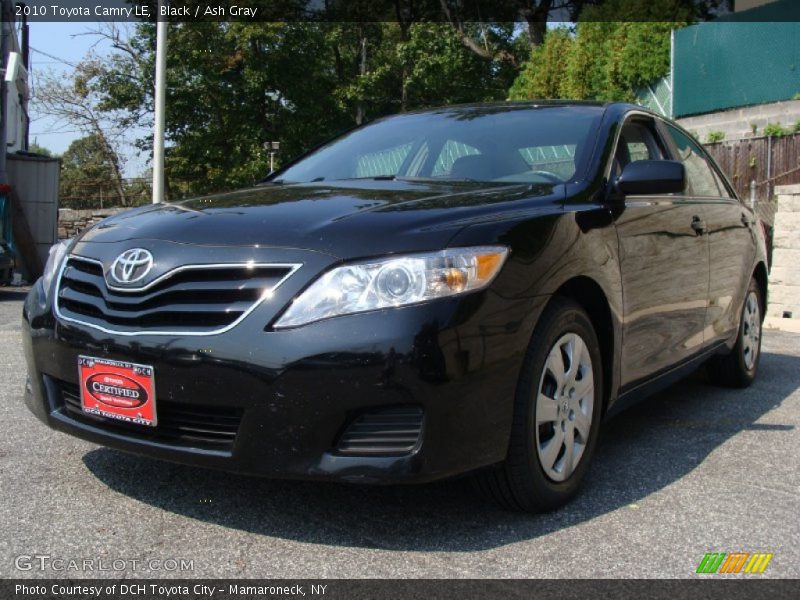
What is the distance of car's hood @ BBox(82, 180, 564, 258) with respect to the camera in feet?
8.25

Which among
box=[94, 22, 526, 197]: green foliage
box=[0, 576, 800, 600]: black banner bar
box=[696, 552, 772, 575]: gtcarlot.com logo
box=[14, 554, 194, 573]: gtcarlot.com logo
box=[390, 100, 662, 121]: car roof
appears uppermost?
box=[94, 22, 526, 197]: green foliage

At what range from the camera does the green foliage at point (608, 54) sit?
50.8 ft

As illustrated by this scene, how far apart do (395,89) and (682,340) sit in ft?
100

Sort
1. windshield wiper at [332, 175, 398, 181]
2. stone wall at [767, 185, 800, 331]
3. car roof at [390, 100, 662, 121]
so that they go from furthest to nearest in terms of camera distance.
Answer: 1. stone wall at [767, 185, 800, 331]
2. car roof at [390, 100, 662, 121]
3. windshield wiper at [332, 175, 398, 181]

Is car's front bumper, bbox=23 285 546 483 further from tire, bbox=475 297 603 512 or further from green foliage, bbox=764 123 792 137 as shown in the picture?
green foliage, bbox=764 123 792 137

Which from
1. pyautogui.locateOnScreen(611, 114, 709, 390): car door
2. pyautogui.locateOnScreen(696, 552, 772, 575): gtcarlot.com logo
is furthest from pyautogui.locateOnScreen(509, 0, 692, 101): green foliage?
pyautogui.locateOnScreen(696, 552, 772, 575): gtcarlot.com logo

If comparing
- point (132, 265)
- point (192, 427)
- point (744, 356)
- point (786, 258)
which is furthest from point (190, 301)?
point (786, 258)

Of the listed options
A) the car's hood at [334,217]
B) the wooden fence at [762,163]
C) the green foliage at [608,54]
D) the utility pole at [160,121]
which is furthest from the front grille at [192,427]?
the green foliage at [608,54]

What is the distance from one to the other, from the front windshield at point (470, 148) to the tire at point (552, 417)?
2.33ft

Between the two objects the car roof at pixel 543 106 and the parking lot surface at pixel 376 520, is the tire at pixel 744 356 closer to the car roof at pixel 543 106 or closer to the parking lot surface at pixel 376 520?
the parking lot surface at pixel 376 520

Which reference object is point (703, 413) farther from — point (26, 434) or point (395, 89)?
point (395, 89)

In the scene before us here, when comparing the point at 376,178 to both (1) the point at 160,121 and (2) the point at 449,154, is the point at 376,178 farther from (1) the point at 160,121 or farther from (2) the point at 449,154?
(1) the point at 160,121

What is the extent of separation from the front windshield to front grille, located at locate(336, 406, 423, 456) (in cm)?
131

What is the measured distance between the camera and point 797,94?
12.5 meters
